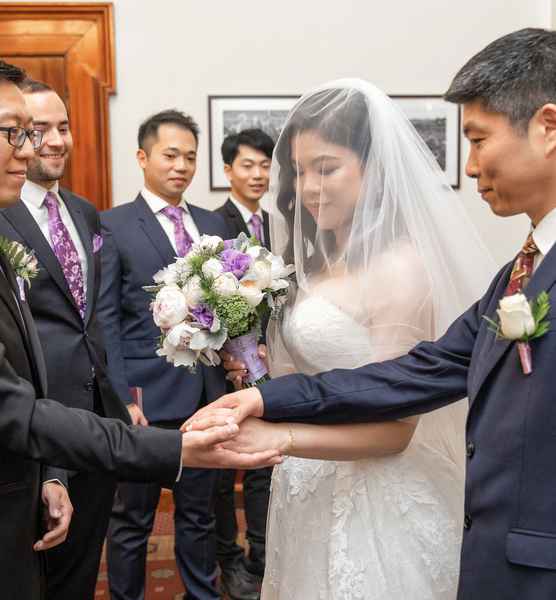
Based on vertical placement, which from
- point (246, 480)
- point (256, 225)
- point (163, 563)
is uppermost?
point (256, 225)

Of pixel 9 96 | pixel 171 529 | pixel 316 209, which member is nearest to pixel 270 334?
pixel 316 209

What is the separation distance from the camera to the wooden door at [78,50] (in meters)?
4.47

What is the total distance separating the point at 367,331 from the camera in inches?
72.7

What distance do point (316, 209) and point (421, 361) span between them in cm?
49

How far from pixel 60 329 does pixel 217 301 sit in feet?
2.57

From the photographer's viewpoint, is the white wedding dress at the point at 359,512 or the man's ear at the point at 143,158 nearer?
the white wedding dress at the point at 359,512

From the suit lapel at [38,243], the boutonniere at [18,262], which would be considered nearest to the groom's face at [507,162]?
the boutonniere at [18,262]

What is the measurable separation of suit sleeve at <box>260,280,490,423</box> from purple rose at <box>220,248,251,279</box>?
338 mm

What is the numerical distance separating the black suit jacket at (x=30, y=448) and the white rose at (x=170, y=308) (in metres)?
0.33

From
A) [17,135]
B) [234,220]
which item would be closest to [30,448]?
[17,135]

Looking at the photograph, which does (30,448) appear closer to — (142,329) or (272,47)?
(142,329)

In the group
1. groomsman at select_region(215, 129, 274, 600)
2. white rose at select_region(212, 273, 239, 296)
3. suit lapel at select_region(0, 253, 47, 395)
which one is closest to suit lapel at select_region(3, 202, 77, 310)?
suit lapel at select_region(0, 253, 47, 395)

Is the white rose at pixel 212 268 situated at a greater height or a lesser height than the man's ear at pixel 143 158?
lesser

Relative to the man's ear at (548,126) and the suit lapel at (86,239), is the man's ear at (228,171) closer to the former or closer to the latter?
the suit lapel at (86,239)
